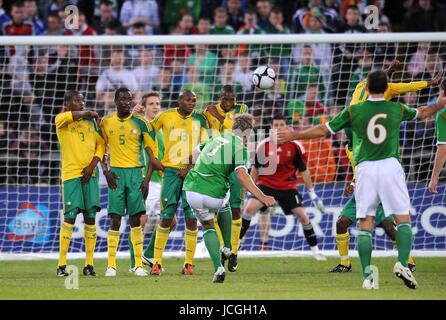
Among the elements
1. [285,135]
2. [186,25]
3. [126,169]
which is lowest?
[126,169]

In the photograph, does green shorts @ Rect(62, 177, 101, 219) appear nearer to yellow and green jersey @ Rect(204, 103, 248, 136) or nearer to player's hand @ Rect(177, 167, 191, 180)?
player's hand @ Rect(177, 167, 191, 180)

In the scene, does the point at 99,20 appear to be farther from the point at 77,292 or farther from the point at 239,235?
the point at 77,292

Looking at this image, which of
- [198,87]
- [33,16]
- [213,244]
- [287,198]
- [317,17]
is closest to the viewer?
[213,244]

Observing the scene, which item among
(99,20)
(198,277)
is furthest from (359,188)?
(99,20)

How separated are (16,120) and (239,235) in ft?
17.4

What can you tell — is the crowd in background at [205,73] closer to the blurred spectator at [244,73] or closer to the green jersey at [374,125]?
the blurred spectator at [244,73]

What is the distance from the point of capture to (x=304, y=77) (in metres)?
18.1

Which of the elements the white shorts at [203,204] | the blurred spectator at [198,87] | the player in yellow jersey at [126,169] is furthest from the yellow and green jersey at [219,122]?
the blurred spectator at [198,87]

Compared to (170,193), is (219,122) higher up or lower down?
higher up

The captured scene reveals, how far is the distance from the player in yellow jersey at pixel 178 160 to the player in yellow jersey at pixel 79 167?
842 millimetres

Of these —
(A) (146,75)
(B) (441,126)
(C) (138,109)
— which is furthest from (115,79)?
(B) (441,126)

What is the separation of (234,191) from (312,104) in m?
3.92

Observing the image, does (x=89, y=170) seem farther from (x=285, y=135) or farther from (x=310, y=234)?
(x=310, y=234)

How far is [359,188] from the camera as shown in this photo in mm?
10844
